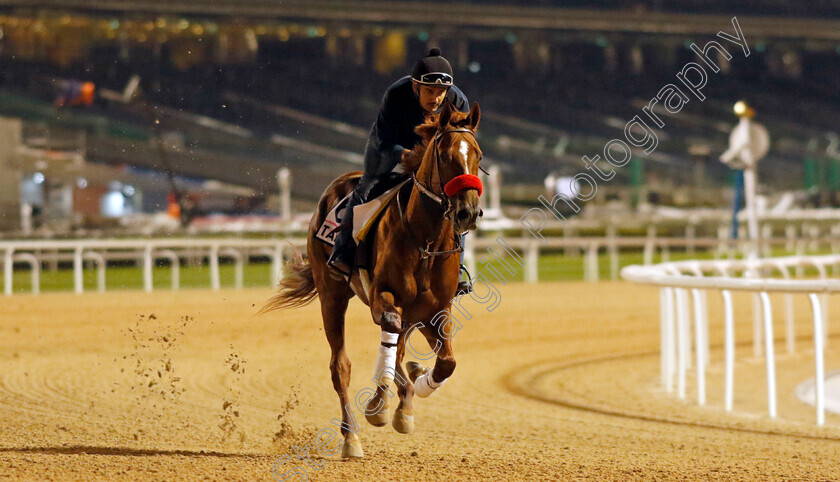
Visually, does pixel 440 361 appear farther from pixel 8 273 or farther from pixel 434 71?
pixel 8 273

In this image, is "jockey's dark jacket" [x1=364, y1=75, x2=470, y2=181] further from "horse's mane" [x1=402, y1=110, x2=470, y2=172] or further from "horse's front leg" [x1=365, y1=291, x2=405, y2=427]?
"horse's front leg" [x1=365, y1=291, x2=405, y2=427]

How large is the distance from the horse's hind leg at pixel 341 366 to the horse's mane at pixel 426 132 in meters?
0.83

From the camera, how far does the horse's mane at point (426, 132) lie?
378cm

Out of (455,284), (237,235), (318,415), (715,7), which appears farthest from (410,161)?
(715,7)

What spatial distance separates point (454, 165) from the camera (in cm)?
363

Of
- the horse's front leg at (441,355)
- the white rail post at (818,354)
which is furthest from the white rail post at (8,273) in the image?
the white rail post at (818,354)

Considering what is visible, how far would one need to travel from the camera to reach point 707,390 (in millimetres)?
6773

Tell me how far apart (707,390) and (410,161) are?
3575mm

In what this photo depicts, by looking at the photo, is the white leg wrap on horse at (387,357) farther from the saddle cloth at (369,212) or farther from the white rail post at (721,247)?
the white rail post at (721,247)

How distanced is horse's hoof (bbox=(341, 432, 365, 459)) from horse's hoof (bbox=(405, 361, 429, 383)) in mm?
452

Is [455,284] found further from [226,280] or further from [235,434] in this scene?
[226,280]

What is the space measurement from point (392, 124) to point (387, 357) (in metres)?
1.04

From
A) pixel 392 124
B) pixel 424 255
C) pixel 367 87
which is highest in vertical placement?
pixel 367 87

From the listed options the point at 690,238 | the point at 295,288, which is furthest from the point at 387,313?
the point at 690,238
